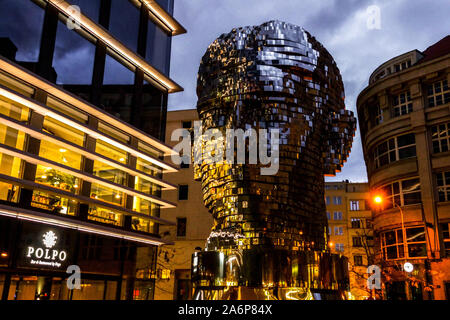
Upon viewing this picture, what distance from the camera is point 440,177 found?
95.1 ft

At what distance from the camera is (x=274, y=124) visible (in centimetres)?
484

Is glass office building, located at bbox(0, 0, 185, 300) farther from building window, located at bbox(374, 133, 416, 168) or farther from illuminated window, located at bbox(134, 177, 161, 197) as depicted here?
building window, located at bbox(374, 133, 416, 168)

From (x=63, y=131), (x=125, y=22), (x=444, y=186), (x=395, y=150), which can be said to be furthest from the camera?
(x=395, y=150)

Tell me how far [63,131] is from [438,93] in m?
25.7

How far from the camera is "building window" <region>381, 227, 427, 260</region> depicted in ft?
93.1

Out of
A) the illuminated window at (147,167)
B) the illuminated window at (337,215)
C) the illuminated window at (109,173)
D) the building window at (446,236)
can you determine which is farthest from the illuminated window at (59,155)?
the illuminated window at (337,215)

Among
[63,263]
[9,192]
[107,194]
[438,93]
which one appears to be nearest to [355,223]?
[438,93]

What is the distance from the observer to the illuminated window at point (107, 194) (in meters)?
16.0

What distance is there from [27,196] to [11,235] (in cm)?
127

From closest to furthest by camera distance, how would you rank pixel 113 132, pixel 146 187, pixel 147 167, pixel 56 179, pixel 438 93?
pixel 56 179, pixel 113 132, pixel 146 187, pixel 147 167, pixel 438 93

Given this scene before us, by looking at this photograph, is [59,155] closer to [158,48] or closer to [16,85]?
[16,85]

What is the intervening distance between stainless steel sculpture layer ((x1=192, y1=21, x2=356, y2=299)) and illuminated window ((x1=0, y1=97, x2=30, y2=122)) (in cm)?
936
